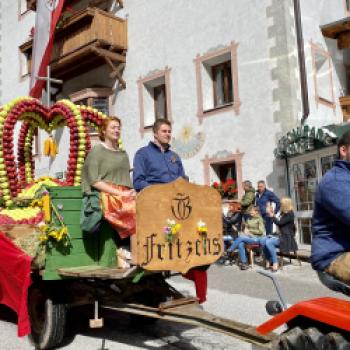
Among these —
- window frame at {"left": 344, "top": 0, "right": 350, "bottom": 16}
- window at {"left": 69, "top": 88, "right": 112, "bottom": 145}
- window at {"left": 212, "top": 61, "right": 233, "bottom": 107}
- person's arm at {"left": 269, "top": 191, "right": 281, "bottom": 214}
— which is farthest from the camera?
window at {"left": 69, "top": 88, "right": 112, "bottom": 145}

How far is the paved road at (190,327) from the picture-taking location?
15.6 ft

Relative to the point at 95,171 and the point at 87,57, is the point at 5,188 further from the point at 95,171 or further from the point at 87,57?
the point at 87,57

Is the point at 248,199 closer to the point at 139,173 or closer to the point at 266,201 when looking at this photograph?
the point at 266,201

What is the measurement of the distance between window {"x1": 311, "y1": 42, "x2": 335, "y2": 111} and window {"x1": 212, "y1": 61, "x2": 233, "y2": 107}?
7.98 ft

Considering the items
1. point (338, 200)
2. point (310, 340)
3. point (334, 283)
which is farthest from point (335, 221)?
point (310, 340)

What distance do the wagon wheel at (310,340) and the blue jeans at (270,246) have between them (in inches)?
283

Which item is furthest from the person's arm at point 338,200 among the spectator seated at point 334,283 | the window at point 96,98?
the window at point 96,98

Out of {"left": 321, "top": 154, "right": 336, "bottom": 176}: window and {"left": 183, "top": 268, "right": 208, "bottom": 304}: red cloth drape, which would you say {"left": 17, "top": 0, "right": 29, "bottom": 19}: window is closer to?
{"left": 321, "top": 154, "right": 336, "bottom": 176}: window

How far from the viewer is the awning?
983cm

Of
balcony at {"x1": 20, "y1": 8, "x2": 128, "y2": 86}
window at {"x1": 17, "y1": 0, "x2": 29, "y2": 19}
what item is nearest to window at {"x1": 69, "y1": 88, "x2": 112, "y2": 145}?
balcony at {"x1": 20, "y1": 8, "x2": 128, "y2": 86}

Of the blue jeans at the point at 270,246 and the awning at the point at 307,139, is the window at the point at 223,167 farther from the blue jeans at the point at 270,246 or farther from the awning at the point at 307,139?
the blue jeans at the point at 270,246

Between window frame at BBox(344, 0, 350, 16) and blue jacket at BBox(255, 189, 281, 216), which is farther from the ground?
window frame at BBox(344, 0, 350, 16)

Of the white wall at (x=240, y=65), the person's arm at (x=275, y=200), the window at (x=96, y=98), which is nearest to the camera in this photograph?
the person's arm at (x=275, y=200)

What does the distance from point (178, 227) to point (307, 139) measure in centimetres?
724
